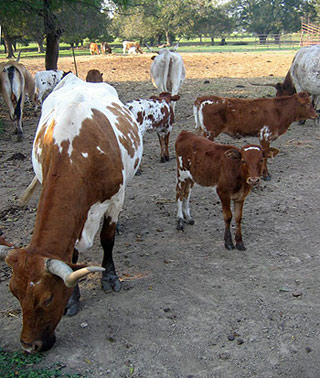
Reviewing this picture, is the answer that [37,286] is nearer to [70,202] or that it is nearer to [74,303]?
[70,202]

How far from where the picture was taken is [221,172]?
18.5 ft

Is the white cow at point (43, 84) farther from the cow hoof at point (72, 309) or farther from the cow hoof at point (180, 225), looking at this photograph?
the cow hoof at point (72, 309)

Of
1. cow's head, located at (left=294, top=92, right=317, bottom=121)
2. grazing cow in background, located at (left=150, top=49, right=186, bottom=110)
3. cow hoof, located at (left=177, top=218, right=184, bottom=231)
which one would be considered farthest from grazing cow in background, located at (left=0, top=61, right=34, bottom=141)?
cow's head, located at (left=294, top=92, right=317, bottom=121)

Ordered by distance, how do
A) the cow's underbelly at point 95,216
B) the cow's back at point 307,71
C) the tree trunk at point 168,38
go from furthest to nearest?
the tree trunk at point 168,38 → the cow's back at point 307,71 → the cow's underbelly at point 95,216

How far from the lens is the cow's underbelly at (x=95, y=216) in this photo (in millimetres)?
4133

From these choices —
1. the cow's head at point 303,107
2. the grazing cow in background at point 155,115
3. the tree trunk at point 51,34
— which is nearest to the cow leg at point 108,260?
the grazing cow in background at point 155,115

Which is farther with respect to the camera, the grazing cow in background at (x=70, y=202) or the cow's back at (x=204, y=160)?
the cow's back at (x=204, y=160)

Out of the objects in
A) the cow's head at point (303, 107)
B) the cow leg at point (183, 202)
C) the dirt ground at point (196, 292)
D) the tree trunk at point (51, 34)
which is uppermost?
the tree trunk at point (51, 34)

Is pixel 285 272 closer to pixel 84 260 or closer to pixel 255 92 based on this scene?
pixel 84 260

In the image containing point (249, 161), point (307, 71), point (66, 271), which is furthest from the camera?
point (307, 71)

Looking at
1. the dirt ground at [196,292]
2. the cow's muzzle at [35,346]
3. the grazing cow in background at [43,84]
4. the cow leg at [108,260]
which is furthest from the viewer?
the grazing cow in background at [43,84]

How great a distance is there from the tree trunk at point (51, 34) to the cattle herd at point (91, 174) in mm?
5755

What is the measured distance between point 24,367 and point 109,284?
1.41 meters

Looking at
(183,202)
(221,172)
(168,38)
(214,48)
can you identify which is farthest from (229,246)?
(168,38)
